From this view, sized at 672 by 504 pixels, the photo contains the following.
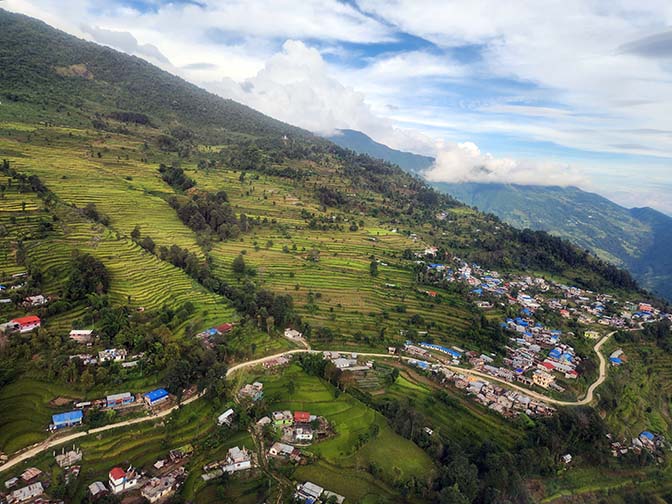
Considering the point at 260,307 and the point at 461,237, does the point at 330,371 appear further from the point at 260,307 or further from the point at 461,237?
the point at 461,237

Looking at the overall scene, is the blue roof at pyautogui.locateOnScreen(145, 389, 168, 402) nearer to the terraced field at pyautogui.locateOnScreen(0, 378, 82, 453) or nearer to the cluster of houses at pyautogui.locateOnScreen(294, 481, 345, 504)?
the terraced field at pyautogui.locateOnScreen(0, 378, 82, 453)

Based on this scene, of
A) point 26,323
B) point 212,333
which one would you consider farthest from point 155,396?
point 26,323

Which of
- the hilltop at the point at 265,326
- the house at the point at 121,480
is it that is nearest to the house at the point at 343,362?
the hilltop at the point at 265,326

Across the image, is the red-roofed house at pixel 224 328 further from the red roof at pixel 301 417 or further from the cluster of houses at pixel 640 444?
the cluster of houses at pixel 640 444

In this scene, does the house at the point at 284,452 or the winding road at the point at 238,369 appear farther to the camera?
the house at the point at 284,452

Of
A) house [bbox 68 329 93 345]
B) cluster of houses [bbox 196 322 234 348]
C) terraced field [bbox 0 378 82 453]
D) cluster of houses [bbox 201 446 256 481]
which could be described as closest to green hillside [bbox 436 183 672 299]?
cluster of houses [bbox 196 322 234 348]

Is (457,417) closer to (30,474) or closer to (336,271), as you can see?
(336,271)
